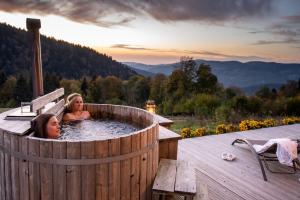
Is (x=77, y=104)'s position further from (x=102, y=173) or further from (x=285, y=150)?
(x=285, y=150)

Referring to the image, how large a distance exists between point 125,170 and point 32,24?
2418 mm

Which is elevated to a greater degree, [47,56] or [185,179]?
[47,56]

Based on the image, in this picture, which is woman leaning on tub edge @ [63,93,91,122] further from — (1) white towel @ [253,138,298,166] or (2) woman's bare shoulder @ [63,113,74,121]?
(1) white towel @ [253,138,298,166]

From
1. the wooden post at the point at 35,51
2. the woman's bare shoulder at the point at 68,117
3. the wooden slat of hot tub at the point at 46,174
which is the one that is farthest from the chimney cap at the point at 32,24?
the wooden slat of hot tub at the point at 46,174

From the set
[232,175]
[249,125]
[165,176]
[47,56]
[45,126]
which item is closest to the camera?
[45,126]

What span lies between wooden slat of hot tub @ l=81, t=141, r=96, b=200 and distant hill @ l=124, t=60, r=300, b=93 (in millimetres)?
21860

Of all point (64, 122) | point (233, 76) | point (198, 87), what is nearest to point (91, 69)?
point (198, 87)

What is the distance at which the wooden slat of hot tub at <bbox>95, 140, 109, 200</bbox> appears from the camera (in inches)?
91.9

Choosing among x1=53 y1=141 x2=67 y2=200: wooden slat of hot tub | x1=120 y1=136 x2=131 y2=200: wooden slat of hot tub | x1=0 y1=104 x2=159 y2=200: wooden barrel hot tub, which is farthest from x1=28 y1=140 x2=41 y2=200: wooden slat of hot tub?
x1=120 y1=136 x2=131 y2=200: wooden slat of hot tub

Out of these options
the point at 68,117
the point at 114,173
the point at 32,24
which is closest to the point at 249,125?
the point at 68,117

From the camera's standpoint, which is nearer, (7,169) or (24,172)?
(24,172)

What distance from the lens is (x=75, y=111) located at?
15.1ft

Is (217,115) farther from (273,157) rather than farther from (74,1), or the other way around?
(74,1)

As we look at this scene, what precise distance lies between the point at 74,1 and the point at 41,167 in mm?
6732
